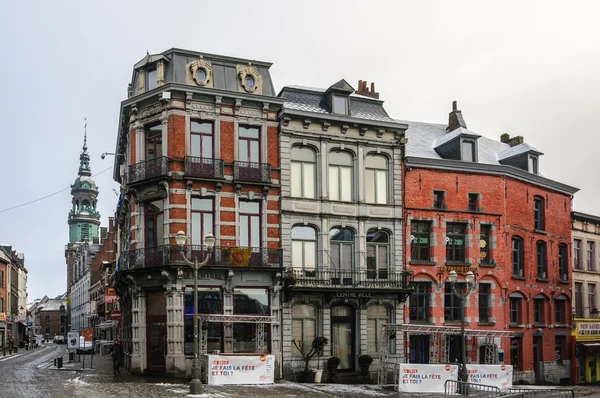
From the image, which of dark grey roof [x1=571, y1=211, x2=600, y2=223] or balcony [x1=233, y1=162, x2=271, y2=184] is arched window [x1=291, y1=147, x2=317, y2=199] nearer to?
balcony [x1=233, y1=162, x2=271, y2=184]

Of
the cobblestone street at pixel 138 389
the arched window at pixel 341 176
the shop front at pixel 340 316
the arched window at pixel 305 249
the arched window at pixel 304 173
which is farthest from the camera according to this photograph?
the arched window at pixel 341 176

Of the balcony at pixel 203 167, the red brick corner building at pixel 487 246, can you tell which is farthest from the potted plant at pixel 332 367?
the balcony at pixel 203 167

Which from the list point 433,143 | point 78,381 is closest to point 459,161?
point 433,143

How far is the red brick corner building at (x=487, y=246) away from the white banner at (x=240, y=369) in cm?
902

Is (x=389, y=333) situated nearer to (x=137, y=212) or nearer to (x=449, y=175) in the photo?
(x=449, y=175)

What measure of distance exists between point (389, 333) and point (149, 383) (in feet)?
39.9

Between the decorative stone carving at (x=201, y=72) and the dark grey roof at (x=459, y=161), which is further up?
the decorative stone carving at (x=201, y=72)

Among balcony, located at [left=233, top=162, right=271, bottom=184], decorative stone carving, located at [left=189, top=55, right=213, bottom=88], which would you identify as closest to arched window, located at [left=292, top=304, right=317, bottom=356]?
balcony, located at [left=233, top=162, right=271, bottom=184]

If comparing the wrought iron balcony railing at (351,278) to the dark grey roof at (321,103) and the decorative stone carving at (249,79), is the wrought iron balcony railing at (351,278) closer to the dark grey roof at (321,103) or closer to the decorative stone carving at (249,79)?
the dark grey roof at (321,103)

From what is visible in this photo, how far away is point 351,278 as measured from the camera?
34.1 meters

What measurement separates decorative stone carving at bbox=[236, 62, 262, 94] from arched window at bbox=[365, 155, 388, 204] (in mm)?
6580

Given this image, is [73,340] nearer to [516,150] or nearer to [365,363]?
[365,363]

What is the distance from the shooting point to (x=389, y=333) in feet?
113

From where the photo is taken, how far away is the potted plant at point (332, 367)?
105 ft
